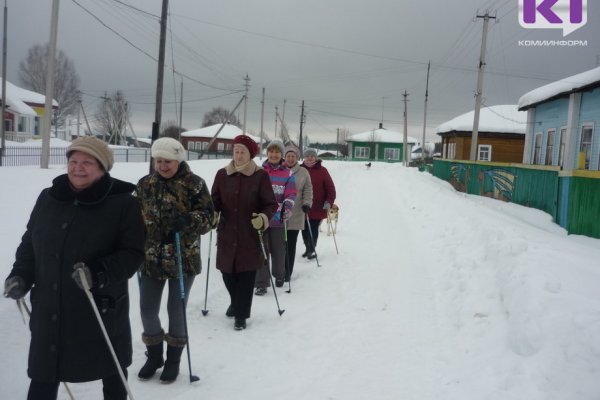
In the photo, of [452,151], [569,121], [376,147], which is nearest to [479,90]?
[569,121]

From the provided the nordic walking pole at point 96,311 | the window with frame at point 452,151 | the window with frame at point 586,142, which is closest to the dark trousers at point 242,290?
the nordic walking pole at point 96,311

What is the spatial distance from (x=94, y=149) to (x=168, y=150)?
3.40 ft

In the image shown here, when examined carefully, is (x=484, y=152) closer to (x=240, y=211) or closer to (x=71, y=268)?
(x=240, y=211)

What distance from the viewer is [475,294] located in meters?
5.67

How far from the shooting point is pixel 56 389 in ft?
8.75

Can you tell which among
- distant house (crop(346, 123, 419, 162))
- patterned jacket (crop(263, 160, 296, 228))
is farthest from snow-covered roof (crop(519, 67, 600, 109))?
distant house (crop(346, 123, 419, 162))

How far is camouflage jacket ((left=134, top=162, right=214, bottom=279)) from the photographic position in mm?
3727

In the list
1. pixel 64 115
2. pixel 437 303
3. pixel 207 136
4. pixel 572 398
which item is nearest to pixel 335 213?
pixel 437 303

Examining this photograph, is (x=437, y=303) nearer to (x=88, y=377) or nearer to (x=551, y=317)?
(x=551, y=317)

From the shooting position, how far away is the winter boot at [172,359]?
375 cm

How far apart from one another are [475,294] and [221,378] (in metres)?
3.29

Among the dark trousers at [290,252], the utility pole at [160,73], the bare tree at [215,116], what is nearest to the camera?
the dark trousers at [290,252]

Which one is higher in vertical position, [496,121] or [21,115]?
[496,121]

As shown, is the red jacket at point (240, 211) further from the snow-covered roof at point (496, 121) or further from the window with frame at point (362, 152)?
the window with frame at point (362, 152)
